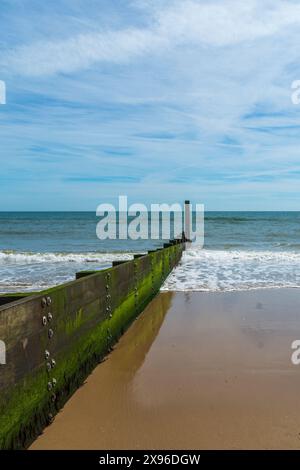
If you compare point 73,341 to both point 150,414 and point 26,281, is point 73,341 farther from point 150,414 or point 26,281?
point 26,281

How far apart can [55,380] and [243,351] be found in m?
2.59

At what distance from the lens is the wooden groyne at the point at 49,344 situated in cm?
275

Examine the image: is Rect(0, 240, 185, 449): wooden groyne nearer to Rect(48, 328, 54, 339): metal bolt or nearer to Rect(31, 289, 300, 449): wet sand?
Rect(48, 328, 54, 339): metal bolt

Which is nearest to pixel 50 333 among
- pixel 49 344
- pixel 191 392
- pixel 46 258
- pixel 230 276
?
pixel 49 344

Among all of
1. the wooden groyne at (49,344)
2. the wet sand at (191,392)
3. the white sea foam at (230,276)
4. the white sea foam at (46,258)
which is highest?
the wooden groyne at (49,344)

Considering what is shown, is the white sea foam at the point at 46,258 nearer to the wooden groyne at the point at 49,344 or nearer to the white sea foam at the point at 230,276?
the white sea foam at the point at 230,276

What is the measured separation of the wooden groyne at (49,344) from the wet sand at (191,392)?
161mm

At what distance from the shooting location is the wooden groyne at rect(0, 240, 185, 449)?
275cm

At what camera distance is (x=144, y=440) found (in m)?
3.19

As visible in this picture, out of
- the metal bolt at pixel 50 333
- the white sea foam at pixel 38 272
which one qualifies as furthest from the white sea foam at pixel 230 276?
the metal bolt at pixel 50 333

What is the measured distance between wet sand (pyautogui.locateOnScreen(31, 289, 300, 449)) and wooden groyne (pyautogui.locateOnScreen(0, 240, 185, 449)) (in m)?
0.16

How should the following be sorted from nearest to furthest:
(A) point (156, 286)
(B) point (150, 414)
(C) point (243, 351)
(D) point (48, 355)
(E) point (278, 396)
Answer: (D) point (48, 355) < (B) point (150, 414) < (E) point (278, 396) < (C) point (243, 351) < (A) point (156, 286)

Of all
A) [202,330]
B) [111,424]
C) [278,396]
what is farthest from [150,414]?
[202,330]

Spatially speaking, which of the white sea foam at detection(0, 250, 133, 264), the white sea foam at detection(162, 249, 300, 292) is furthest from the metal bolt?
the white sea foam at detection(0, 250, 133, 264)
